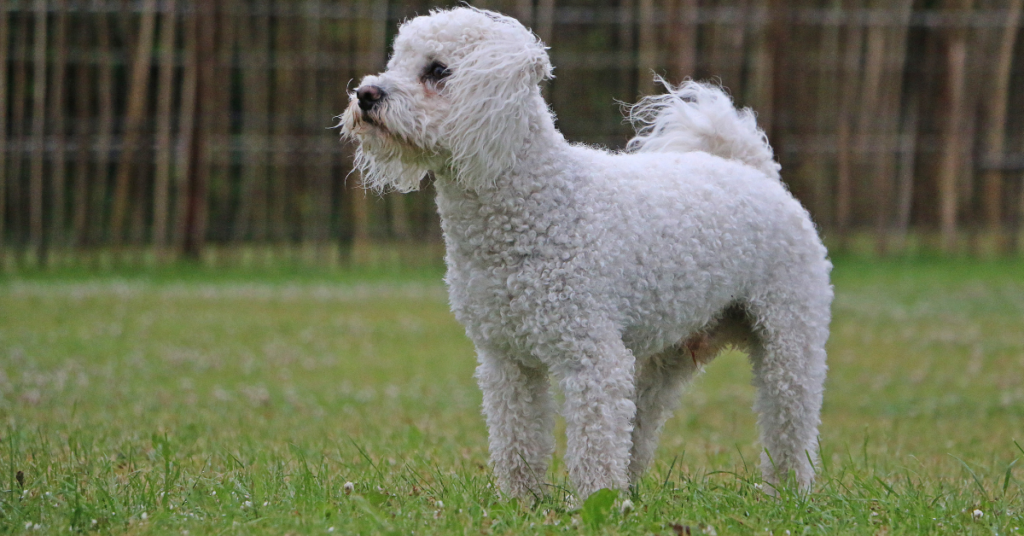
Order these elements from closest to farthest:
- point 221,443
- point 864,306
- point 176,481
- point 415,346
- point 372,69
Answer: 1. point 176,481
2. point 221,443
3. point 415,346
4. point 864,306
5. point 372,69

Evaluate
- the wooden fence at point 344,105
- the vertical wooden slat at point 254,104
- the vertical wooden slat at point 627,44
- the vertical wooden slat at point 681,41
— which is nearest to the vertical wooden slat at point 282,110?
the wooden fence at point 344,105

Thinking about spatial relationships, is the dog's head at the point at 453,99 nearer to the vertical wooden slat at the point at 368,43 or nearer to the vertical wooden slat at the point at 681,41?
the vertical wooden slat at the point at 681,41

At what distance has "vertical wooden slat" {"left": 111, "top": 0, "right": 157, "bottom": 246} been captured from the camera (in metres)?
14.2

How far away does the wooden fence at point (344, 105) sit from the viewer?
1423cm

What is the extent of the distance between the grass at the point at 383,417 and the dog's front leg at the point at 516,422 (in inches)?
3.7

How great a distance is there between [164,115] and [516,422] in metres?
11.4

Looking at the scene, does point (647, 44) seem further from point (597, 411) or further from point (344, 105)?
point (597, 411)

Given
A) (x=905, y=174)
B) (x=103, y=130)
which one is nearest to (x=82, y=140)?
(x=103, y=130)

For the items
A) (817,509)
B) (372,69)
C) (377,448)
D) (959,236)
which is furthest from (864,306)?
(817,509)

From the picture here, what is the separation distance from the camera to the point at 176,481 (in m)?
4.20

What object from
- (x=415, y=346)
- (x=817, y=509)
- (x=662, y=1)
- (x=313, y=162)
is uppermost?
(x=662, y=1)

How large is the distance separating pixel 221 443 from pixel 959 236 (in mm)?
13186

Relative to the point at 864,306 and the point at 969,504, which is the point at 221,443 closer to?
the point at 969,504

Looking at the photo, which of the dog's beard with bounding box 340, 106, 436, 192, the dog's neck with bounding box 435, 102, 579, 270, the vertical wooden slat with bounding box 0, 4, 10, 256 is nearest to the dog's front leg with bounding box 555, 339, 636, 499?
the dog's neck with bounding box 435, 102, 579, 270
